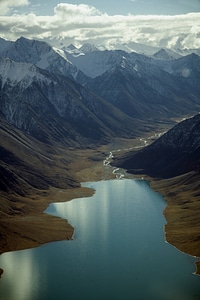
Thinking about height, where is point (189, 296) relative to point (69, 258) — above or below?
below

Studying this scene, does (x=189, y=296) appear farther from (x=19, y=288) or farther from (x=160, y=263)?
(x=19, y=288)

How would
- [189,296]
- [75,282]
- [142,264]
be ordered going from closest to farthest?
[189,296], [75,282], [142,264]

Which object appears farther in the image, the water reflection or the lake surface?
the water reflection

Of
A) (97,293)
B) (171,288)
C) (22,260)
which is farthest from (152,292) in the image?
(22,260)

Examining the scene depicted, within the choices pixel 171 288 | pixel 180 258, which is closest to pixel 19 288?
pixel 171 288

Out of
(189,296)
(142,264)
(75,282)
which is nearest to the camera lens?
(189,296)

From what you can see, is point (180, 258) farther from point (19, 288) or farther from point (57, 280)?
point (19, 288)

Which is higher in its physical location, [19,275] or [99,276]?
[19,275]

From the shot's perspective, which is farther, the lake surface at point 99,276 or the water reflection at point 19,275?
the water reflection at point 19,275

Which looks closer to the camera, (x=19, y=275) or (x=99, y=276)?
(x=99, y=276)

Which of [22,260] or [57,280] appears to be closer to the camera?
[57,280]
